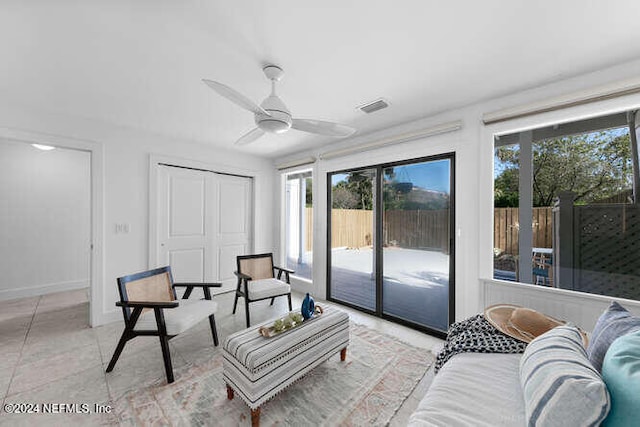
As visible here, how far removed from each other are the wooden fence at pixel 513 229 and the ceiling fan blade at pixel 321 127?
1.57 meters

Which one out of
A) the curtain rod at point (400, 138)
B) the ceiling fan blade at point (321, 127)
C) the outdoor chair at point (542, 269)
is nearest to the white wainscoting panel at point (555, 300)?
the outdoor chair at point (542, 269)

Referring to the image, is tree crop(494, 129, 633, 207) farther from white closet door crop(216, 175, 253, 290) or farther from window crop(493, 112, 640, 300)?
white closet door crop(216, 175, 253, 290)

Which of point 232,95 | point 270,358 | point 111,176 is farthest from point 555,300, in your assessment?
point 111,176

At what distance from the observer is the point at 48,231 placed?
12.9ft

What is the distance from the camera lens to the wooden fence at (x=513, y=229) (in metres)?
2.16

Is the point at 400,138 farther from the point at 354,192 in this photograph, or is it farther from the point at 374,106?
the point at 354,192

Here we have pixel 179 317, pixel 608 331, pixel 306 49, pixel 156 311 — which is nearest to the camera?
pixel 608 331

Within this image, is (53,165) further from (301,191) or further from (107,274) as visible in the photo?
(301,191)

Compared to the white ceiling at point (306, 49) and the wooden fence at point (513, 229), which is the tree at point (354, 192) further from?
the wooden fence at point (513, 229)

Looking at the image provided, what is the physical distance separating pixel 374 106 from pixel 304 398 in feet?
8.11

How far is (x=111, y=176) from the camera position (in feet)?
9.86

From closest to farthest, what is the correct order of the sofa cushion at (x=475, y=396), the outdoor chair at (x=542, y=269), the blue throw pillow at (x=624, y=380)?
1. the blue throw pillow at (x=624, y=380)
2. the sofa cushion at (x=475, y=396)
3. the outdoor chair at (x=542, y=269)

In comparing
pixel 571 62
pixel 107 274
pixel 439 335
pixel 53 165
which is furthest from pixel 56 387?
pixel 571 62

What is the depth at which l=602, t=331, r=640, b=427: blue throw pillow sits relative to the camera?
698 millimetres
